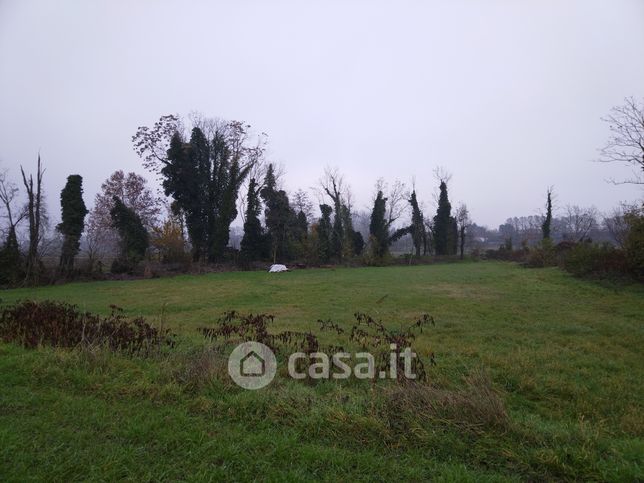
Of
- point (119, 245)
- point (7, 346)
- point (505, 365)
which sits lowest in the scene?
point (505, 365)

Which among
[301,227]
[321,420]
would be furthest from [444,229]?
[321,420]

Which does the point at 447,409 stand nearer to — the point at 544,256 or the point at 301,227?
the point at 544,256

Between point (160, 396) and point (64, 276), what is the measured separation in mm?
20665

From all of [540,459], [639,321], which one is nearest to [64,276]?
[540,459]

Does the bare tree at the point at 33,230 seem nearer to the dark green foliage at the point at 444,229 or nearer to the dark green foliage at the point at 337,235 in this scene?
the dark green foliage at the point at 337,235

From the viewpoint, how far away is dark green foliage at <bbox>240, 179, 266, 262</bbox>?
1114 inches

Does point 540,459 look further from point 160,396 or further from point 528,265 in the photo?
point 528,265

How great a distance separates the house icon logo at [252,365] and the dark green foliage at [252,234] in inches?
913

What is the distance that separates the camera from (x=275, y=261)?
28734 millimetres

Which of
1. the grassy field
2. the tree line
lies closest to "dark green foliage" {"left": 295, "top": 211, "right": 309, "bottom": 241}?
the tree line

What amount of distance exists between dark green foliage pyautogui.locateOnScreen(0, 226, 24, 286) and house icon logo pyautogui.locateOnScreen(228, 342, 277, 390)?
19807 millimetres

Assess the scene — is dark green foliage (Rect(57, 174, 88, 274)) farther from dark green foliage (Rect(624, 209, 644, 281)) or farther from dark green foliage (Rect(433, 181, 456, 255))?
dark green foliage (Rect(433, 181, 456, 255))

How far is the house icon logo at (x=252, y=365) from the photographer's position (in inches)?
151

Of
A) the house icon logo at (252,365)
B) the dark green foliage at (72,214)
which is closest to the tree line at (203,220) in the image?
the dark green foliage at (72,214)
